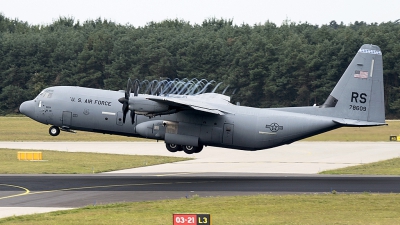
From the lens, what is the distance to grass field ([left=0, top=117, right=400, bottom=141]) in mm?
65375

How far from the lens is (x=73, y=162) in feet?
188

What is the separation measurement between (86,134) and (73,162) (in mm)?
35834

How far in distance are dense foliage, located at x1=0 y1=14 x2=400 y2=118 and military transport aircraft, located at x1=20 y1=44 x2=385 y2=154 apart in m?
59.2

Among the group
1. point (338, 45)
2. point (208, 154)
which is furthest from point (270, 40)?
point (208, 154)

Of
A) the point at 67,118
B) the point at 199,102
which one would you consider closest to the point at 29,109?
the point at 67,118

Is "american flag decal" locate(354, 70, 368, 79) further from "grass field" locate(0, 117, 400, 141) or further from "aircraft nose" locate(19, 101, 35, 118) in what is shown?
"aircraft nose" locate(19, 101, 35, 118)

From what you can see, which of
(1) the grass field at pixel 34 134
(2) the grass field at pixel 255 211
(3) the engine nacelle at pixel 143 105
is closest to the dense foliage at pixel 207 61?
(1) the grass field at pixel 34 134

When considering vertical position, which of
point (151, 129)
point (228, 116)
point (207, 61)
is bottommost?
point (151, 129)

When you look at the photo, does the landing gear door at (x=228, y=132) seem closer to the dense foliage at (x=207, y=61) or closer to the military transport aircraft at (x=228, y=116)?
the military transport aircraft at (x=228, y=116)

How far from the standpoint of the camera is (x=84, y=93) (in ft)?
156

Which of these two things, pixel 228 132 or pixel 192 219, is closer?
pixel 192 219

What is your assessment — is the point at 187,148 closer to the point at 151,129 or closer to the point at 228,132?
the point at 151,129

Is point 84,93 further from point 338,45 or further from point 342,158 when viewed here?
point 338,45

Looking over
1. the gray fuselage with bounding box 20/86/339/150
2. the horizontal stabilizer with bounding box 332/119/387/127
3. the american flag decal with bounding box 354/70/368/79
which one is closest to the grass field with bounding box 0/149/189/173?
the gray fuselage with bounding box 20/86/339/150
